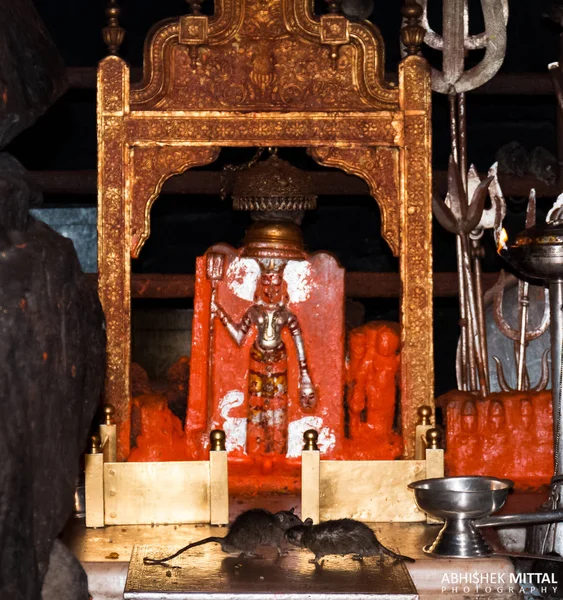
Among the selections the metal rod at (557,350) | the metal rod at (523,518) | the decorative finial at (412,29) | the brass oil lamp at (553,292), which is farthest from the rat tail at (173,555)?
the decorative finial at (412,29)

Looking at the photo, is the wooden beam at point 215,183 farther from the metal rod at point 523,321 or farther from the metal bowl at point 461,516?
the metal bowl at point 461,516

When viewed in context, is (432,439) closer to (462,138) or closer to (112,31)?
(462,138)

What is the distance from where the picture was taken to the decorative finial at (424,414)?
731cm

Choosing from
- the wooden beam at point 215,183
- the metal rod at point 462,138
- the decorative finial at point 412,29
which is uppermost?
the decorative finial at point 412,29

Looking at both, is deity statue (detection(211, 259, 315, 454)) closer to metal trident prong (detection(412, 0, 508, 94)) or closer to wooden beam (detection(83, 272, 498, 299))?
wooden beam (detection(83, 272, 498, 299))

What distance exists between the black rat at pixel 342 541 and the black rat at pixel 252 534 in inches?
6.3

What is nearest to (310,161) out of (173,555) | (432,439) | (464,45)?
(464,45)

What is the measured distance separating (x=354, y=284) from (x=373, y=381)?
30.1 inches

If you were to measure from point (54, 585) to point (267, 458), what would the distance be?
305cm

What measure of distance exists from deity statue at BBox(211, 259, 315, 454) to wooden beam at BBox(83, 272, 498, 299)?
0.40 metres

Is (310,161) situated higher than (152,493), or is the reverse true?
(310,161)

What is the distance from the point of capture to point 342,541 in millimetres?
6008

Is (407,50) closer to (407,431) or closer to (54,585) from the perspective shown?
(407,431)

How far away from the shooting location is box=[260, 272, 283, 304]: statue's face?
7.94 meters
